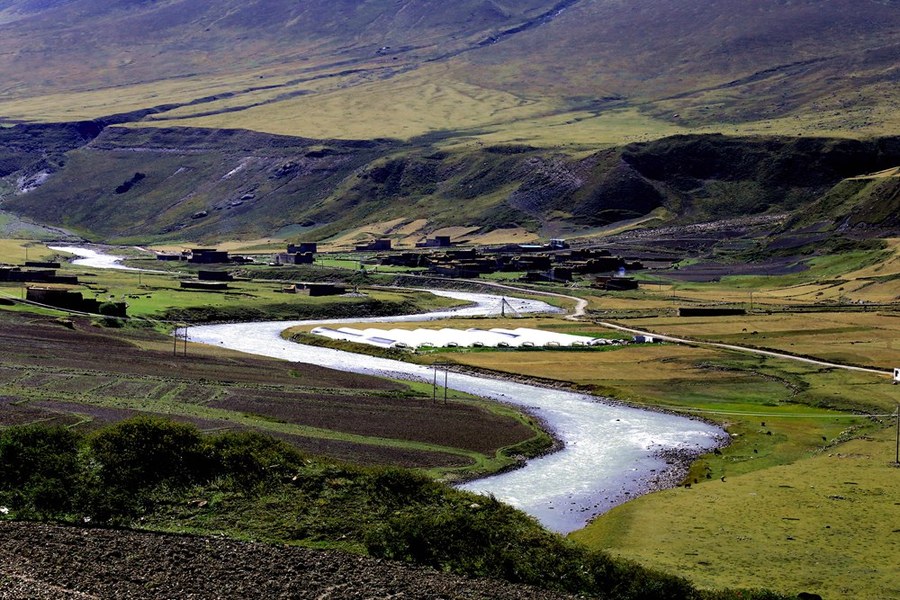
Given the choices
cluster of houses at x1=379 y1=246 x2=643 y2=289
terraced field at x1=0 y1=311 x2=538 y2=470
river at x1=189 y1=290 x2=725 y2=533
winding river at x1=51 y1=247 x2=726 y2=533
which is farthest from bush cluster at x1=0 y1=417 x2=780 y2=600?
cluster of houses at x1=379 y1=246 x2=643 y2=289

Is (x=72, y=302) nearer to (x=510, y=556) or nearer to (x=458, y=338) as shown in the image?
(x=458, y=338)

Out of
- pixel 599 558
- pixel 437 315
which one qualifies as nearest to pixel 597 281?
pixel 437 315

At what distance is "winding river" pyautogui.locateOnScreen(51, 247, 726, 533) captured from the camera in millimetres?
44438

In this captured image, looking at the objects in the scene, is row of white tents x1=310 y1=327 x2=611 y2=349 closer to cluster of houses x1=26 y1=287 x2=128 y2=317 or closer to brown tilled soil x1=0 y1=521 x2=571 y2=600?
cluster of houses x1=26 y1=287 x2=128 y2=317

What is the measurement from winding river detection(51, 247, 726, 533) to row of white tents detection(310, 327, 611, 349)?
200 inches

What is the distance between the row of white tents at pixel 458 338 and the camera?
9106 cm

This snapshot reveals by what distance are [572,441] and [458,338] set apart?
38.4 meters

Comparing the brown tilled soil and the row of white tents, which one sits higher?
the brown tilled soil

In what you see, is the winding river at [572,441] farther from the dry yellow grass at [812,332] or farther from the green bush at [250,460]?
the dry yellow grass at [812,332]

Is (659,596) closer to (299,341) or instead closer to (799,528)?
(799,528)

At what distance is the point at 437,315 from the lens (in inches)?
4616

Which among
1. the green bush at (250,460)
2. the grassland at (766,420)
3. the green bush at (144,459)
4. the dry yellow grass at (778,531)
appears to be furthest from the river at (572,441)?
the green bush at (144,459)

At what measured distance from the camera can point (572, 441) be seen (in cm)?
5628

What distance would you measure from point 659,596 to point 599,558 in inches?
86.7
